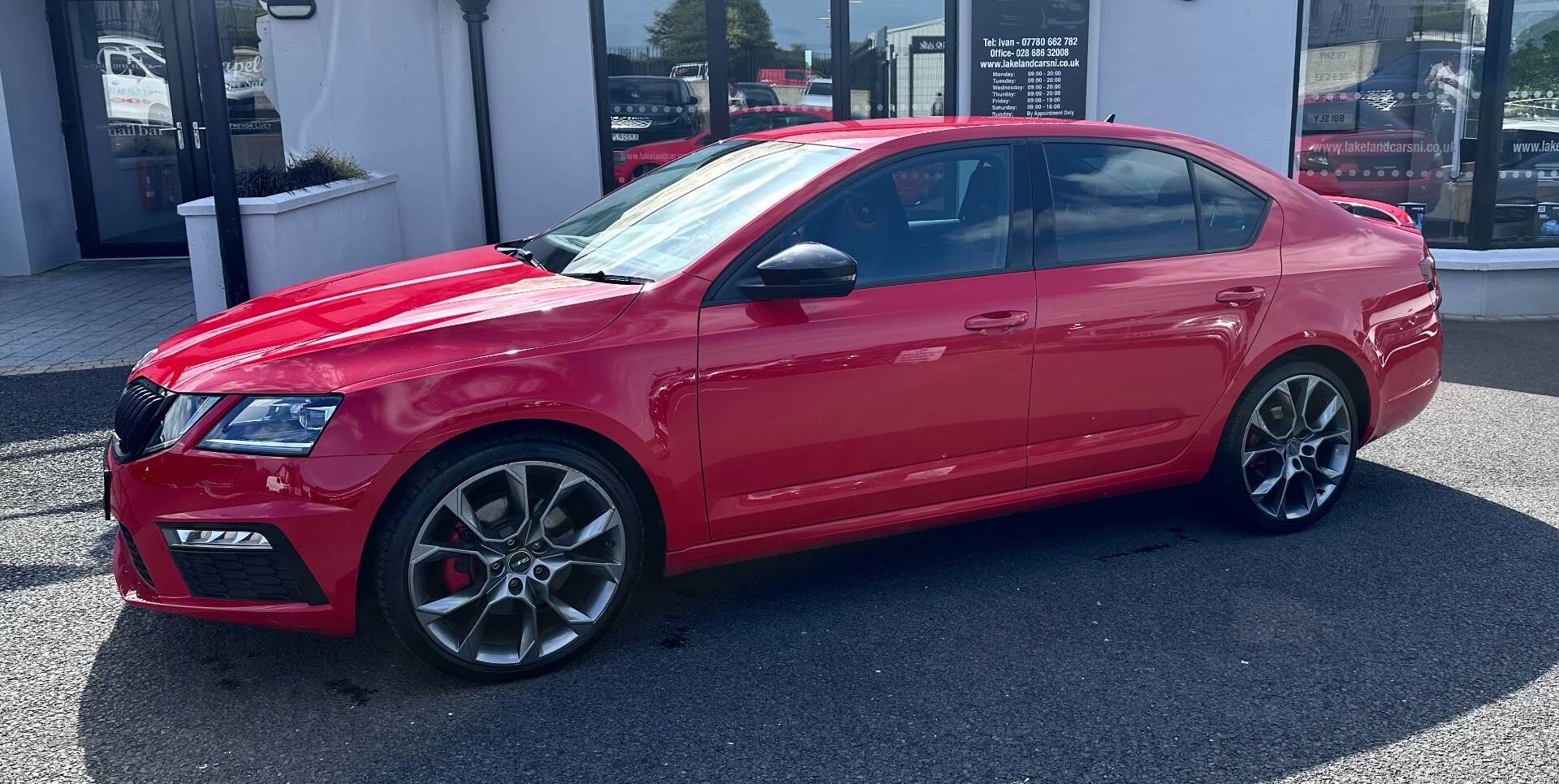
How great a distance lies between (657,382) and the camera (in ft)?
12.8

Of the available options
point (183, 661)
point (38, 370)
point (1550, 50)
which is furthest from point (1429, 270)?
point (38, 370)

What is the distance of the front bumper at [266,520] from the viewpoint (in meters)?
3.53

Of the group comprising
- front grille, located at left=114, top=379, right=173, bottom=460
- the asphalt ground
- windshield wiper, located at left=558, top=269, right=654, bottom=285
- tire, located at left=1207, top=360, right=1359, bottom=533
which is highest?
windshield wiper, located at left=558, top=269, right=654, bottom=285

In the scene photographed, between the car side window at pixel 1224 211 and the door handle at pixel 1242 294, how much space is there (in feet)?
0.53

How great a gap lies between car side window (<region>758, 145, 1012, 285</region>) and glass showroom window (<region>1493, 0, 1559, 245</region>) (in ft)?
23.7

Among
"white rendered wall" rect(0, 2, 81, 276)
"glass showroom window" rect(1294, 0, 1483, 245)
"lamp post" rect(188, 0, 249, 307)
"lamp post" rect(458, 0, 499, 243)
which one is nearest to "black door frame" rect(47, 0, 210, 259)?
"white rendered wall" rect(0, 2, 81, 276)

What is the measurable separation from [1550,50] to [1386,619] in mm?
7485

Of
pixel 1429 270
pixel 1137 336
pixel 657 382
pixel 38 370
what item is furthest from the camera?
pixel 38 370

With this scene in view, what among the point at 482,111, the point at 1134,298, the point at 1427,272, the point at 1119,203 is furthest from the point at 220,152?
the point at 1427,272

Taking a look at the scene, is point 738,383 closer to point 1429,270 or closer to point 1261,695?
point 1261,695

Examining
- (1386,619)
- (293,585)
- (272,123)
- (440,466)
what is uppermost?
(272,123)

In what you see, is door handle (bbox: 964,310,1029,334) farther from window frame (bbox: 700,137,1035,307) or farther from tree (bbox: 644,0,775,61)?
tree (bbox: 644,0,775,61)

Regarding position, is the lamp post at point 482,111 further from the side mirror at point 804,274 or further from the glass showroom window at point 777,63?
the side mirror at point 804,274

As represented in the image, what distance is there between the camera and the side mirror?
397 cm
